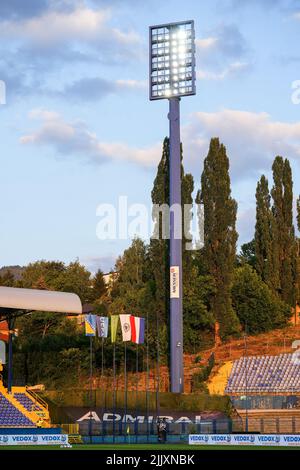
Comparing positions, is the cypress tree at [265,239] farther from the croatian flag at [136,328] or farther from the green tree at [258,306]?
the croatian flag at [136,328]

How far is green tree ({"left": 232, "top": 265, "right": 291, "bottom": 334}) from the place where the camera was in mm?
103250

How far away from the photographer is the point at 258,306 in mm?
103562

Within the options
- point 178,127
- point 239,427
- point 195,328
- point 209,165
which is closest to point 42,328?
point 195,328

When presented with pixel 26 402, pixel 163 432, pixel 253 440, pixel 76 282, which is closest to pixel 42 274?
pixel 76 282

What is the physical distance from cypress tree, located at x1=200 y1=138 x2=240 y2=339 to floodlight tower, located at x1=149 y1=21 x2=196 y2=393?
48.3 feet

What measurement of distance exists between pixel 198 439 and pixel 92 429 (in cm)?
745

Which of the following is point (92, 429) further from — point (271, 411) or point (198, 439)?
point (271, 411)

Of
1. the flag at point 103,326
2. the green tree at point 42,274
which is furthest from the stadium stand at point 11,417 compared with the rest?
the green tree at point 42,274

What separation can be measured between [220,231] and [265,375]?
17951 millimetres

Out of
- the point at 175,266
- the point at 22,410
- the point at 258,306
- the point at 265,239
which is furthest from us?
the point at 265,239

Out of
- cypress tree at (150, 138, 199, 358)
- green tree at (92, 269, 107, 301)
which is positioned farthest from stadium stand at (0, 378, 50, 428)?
green tree at (92, 269, 107, 301)

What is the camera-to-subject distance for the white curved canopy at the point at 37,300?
65.9m

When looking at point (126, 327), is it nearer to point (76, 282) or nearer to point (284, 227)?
point (284, 227)

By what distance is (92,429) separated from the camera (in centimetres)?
5909
